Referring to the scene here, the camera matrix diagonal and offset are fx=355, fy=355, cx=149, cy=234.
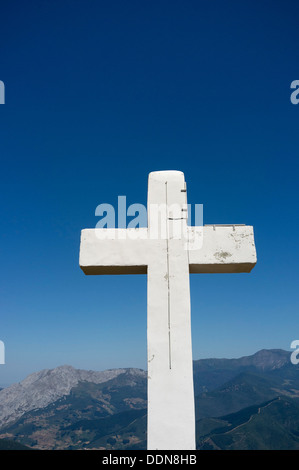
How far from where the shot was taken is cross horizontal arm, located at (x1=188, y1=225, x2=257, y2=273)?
466 centimetres

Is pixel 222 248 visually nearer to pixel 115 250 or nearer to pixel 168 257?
pixel 168 257

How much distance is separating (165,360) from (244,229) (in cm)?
199

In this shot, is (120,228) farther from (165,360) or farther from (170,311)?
(165,360)

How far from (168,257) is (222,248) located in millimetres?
740

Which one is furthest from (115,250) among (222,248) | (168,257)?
(222,248)

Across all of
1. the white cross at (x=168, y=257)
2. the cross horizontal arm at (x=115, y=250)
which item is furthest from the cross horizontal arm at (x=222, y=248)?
the cross horizontal arm at (x=115, y=250)

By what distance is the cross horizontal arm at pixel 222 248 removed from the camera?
15.3 ft

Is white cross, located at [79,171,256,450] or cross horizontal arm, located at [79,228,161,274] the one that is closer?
white cross, located at [79,171,256,450]

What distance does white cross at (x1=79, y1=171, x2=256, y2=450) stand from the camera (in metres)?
4.19

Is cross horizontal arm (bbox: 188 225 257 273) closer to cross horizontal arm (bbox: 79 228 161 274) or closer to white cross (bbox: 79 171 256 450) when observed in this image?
white cross (bbox: 79 171 256 450)

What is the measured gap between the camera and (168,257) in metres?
4.60

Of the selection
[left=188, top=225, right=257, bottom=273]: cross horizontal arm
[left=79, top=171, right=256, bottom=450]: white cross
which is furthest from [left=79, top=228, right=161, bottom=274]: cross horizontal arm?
[left=188, top=225, right=257, bottom=273]: cross horizontal arm

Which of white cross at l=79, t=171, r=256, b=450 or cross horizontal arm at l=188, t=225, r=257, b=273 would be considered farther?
cross horizontal arm at l=188, t=225, r=257, b=273
